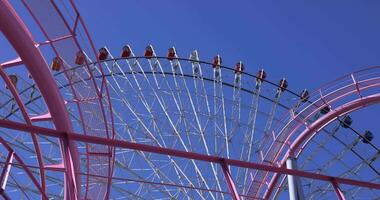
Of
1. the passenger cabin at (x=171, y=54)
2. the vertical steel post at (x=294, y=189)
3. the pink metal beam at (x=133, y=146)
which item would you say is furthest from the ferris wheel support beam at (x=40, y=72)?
the passenger cabin at (x=171, y=54)

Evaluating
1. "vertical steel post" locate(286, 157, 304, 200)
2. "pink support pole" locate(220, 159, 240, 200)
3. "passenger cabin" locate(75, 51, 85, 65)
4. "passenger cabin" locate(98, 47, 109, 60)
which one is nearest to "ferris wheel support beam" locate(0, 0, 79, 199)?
"passenger cabin" locate(75, 51, 85, 65)

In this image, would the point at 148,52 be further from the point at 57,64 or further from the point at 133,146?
the point at 133,146

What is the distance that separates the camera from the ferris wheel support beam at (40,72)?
27.2ft

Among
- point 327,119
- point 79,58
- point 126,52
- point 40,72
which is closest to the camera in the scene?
point 40,72

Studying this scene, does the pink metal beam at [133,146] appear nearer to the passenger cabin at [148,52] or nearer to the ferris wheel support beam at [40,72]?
the ferris wheel support beam at [40,72]

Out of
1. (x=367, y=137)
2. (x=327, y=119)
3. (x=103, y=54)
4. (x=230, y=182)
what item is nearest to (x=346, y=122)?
(x=367, y=137)

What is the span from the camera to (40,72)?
34.6 ft

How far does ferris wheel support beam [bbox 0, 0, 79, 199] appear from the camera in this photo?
27.2 ft

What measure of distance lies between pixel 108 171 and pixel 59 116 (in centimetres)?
272

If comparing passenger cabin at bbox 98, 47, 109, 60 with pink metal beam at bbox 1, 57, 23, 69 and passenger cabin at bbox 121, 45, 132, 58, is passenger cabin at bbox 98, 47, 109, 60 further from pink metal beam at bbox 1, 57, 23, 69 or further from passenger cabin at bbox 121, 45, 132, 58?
pink metal beam at bbox 1, 57, 23, 69

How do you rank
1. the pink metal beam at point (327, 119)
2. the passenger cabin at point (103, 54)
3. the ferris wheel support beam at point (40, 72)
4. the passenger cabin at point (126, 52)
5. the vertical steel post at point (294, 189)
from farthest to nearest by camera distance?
the passenger cabin at point (126, 52), the passenger cabin at point (103, 54), the pink metal beam at point (327, 119), the vertical steel post at point (294, 189), the ferris wheel support beam at point (40, 72)

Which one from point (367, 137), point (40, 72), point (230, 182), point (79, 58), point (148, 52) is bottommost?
point (230, 182)

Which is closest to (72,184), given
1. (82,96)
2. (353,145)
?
(82,96)

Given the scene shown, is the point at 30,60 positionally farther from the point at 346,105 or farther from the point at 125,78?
the point at 125,78
